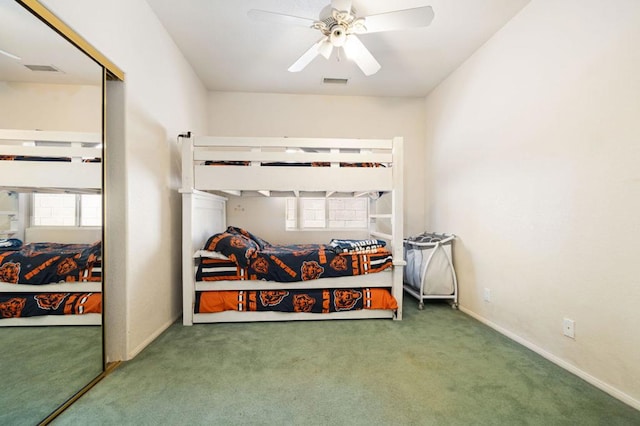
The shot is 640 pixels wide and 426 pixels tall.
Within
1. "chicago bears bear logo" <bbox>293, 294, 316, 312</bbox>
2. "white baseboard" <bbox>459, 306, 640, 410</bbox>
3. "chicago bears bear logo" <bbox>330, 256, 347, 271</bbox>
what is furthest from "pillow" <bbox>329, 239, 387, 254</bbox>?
"white baseboard" <bbox>459, 306, 640, 410</bbox>

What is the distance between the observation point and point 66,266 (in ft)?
5.00

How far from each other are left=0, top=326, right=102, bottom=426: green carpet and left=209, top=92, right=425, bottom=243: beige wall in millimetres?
2230

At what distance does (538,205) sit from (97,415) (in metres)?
3.00

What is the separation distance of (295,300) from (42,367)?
164cm

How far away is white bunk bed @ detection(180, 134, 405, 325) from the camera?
2.48 m

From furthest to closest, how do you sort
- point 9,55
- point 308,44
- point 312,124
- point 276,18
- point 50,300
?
point 312,124
point 308,44
point 276,18
point 50,300
point 9,55

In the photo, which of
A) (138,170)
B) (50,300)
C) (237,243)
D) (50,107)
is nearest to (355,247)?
(237,243)

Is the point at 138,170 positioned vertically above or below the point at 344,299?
above

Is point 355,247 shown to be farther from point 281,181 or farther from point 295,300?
point 281,181

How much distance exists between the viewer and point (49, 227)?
1.40 metres

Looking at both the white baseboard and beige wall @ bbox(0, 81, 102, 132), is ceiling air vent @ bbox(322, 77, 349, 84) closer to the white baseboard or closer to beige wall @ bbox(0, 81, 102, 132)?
beige wall @ bbox(0, 81, 102, 132)

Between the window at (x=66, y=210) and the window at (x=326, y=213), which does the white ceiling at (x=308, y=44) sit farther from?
the window at (x=66, y=210)

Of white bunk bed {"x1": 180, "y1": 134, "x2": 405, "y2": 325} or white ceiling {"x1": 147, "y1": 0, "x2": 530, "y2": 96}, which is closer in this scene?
white ceiling {"x1": 147, "y1": 0, "x2": 530, "y2": 96}

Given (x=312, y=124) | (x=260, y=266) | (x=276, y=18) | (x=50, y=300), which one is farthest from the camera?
(x=312, y=124)
